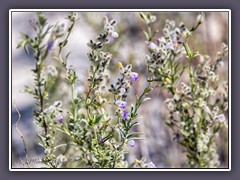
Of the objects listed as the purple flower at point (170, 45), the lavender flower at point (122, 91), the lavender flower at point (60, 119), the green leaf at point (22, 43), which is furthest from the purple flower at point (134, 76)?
the green leaf at point (22, 43)

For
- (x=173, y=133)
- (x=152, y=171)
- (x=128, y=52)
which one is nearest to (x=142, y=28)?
(x=128, y=52)

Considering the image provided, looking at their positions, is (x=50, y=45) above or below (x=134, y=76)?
above

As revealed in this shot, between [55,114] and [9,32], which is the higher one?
[9,32]

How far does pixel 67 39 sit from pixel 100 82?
0.83 feet

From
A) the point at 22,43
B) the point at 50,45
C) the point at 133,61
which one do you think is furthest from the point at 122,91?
the point at 22,43

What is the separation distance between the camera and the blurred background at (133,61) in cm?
198

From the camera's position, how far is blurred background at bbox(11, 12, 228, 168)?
198cm

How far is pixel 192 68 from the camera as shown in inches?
80.7

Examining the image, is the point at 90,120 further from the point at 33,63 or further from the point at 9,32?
the point at 9,32

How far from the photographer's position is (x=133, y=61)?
6.84 ft

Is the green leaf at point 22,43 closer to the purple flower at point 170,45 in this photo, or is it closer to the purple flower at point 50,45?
the purple flower at point 50,45

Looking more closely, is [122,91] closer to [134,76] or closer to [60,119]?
[134,76]

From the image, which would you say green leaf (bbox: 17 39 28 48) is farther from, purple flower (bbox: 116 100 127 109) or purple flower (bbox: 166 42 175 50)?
purple flower (bbox: 166 42 175 50)

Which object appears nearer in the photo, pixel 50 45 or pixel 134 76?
pixel 50 45
